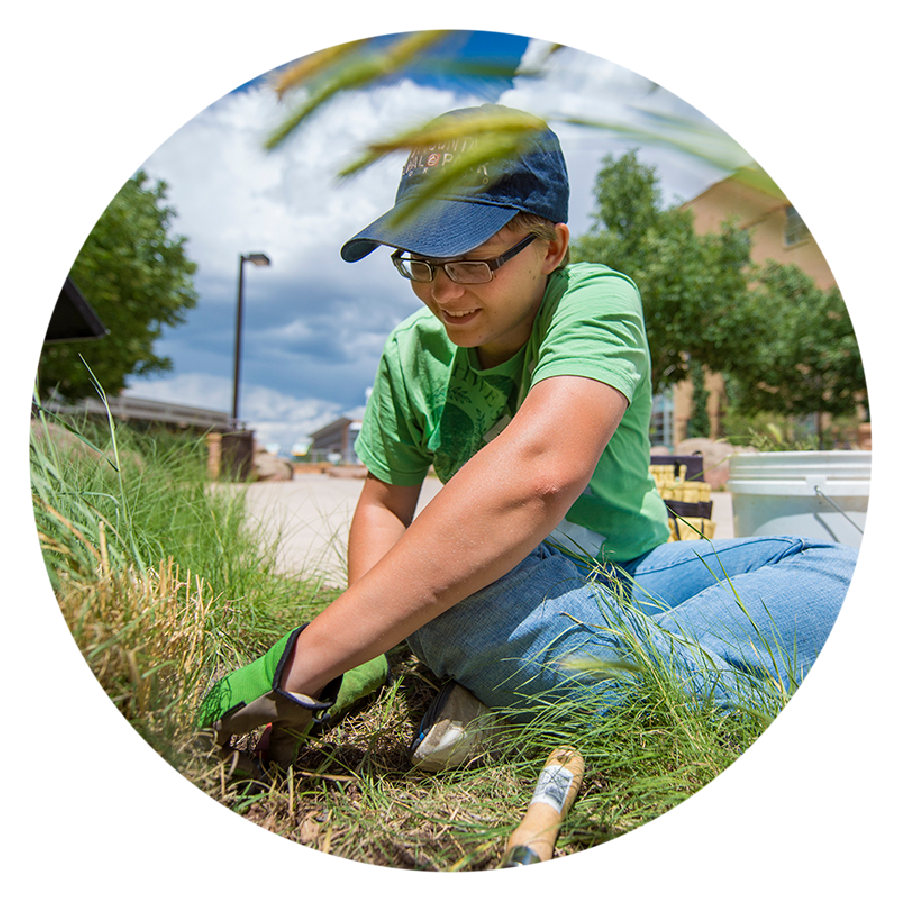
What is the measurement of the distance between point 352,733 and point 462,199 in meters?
0.90

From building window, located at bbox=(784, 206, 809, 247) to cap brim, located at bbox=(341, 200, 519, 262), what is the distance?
0.47 m

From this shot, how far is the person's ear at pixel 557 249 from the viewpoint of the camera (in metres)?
0.93

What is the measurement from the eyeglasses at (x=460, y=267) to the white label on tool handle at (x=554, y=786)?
700 mm

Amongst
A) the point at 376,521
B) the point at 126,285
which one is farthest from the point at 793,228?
the point at 126,285

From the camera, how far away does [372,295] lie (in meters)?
0.95

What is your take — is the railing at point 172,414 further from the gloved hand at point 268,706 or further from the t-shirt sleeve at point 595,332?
the t-shirt sleeve at point 595,332

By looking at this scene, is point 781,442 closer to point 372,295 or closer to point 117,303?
point 372,295

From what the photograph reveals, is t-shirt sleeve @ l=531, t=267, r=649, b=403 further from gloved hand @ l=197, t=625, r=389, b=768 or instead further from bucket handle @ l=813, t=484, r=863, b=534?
bucket handle @ l=813, t=484, r=863, b=534

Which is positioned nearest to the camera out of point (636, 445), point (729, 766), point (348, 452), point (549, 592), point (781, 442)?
point (729, 766)

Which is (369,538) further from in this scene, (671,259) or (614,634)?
(671,259)

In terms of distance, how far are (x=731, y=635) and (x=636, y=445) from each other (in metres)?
0.36

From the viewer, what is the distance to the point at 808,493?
1613 millimetres

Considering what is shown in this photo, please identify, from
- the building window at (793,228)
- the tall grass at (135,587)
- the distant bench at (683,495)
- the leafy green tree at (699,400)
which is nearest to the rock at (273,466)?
the leafy green tree at (699,400)

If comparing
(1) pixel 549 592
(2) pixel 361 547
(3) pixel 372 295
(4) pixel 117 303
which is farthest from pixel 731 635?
(4) pixel 117 303
